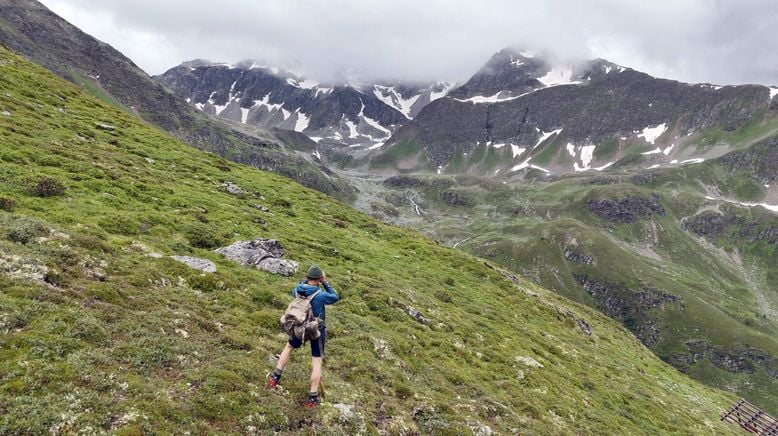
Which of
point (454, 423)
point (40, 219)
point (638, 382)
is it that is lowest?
point (638, 382)

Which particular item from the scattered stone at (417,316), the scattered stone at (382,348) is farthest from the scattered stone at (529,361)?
the scattered stone at (382,348)

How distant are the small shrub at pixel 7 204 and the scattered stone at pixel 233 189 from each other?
25962 mm

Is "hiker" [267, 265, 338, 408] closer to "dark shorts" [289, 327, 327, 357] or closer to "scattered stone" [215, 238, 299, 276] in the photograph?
"dark shorts" [289, 327, 327, 357]

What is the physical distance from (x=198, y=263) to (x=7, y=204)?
1011 centimetres

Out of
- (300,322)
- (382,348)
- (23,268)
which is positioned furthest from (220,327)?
(382,348)

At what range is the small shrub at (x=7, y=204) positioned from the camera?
22219 millimetres

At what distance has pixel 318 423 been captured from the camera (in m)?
14.6

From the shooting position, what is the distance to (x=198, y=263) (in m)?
24.8

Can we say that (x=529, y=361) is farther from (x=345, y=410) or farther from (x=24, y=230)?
(x=24, y=230)

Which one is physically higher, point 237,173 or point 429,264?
point 237,173

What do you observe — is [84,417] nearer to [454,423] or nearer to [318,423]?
[318,423]

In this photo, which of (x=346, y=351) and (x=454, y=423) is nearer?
(x=454, y=423)

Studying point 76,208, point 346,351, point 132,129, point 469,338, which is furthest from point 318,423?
point 132,129

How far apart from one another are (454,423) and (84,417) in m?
13.5
